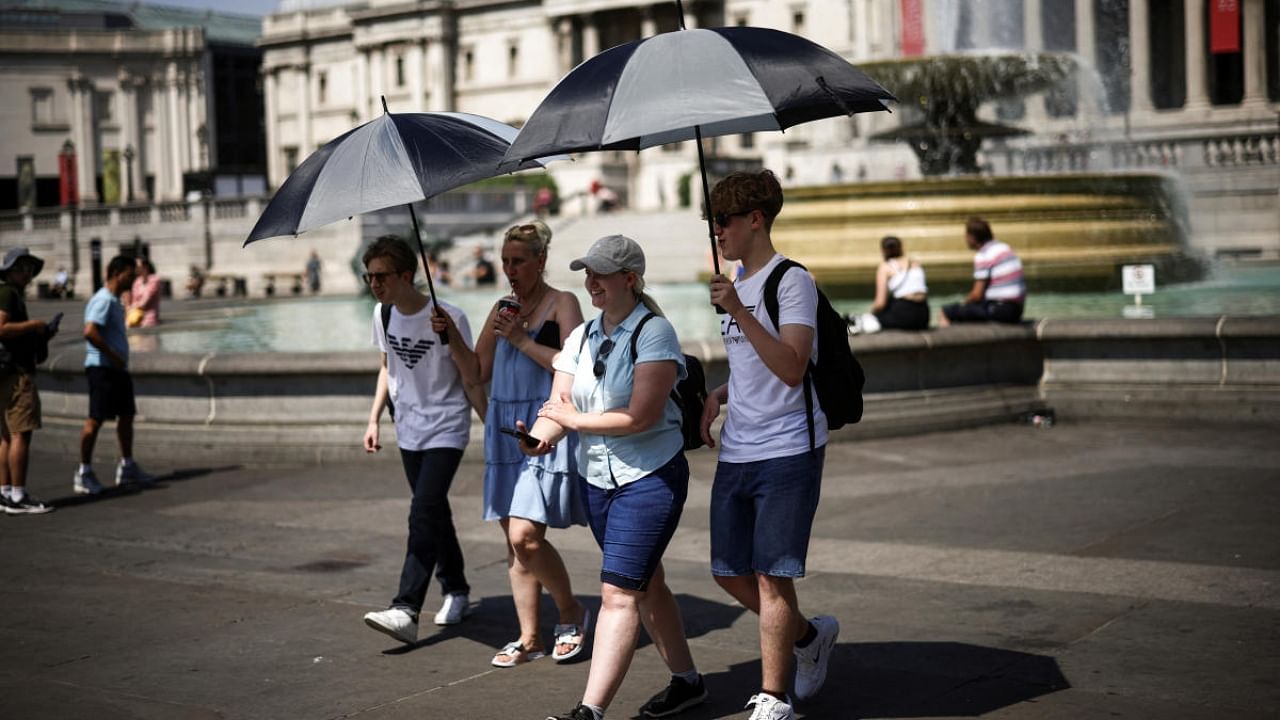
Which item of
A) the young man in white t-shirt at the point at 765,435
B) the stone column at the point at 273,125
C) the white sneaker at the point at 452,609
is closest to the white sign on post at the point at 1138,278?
the white sneaker at the point at 452,609

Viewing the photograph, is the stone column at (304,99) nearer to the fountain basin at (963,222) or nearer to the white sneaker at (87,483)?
the fountain basin at (963,222)

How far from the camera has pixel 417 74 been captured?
107 metres

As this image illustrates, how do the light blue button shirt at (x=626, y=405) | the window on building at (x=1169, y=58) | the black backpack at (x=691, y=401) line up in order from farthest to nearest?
the window on building at (x=1169, y=58), the black backpack at (x=691, y=401), the light blue button shirt at (x=626, y=405)

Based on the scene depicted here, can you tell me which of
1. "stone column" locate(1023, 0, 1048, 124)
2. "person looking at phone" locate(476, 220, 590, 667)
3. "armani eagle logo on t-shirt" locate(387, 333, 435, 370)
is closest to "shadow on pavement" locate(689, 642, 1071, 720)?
"person looking at phone" locate(476, 220, 590, 667)

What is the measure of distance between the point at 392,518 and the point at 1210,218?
36.6m

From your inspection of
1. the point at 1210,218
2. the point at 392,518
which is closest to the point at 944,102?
the point at 392,518

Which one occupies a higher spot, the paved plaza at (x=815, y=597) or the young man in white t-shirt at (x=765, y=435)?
the young man in white t-shirt at (x=765, y=435)

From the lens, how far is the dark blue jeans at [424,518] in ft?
24.2

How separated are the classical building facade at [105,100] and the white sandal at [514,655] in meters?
97.6

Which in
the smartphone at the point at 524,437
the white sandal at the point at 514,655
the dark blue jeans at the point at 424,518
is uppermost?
the smartphone at the point at 524,437

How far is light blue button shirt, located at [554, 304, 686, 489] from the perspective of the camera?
19.1 ft

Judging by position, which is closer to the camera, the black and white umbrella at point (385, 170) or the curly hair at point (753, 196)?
the curly hair at point (753, 196)

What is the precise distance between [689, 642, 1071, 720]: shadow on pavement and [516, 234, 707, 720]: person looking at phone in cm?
50


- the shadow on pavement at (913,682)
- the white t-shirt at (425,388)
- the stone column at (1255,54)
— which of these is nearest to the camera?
the shadow on pavement at (913,682)
